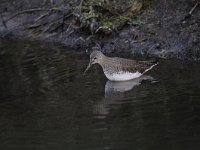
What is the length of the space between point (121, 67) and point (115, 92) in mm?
1318

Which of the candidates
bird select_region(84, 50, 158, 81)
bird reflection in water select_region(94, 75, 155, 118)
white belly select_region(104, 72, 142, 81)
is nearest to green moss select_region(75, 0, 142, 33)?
bird select_region(84, 50, 158, 81)

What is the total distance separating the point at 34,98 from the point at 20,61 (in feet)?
12.7

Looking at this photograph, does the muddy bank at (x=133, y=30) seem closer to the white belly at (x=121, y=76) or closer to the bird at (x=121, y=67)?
the bird at (x=121, y=67)

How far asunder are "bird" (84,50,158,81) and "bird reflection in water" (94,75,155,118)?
0.37 ft

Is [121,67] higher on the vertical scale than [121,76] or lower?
higher

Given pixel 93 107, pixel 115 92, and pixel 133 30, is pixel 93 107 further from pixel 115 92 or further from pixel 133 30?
pixel 133 30

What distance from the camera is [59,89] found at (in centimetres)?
1398

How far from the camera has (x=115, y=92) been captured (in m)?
13.8

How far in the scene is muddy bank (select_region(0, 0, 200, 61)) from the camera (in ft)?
55.4

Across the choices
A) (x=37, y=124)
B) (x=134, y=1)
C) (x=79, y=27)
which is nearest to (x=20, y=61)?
(x=79, y=27)

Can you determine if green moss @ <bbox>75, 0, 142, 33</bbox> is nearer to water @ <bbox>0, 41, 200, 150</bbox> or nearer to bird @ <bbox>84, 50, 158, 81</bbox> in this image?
water @ <bbox>0, 41, 200, 150</bbox>

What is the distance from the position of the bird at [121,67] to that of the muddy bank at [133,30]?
1486mm

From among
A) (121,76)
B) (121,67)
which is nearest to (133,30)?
(121,67)

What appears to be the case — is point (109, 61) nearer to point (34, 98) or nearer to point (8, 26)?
point (34, 98)
